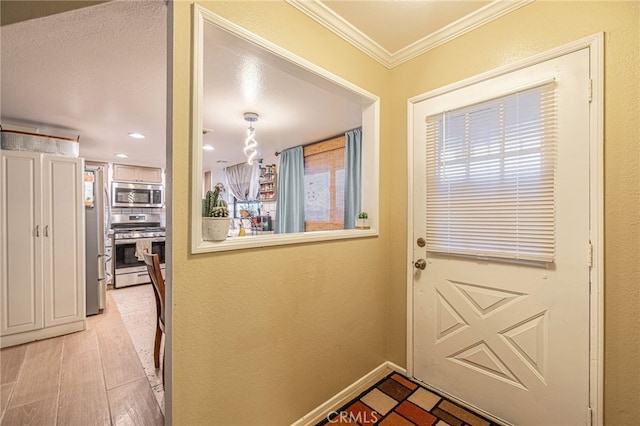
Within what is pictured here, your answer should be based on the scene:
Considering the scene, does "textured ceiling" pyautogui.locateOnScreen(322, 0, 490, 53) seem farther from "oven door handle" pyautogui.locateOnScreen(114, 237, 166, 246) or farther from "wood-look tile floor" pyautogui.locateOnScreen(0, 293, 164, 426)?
"oven door handle" pyautogui.locateOnScreen(114, 237, 166, 246)

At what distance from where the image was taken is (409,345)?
1.96 m

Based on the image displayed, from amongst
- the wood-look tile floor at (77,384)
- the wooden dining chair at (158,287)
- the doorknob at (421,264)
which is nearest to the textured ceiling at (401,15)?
the doorknob at (421,264)

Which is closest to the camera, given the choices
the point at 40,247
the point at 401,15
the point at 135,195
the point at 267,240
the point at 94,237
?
the point at 267,240

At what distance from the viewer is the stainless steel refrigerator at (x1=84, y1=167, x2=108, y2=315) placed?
10.6ft

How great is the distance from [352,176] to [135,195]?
4.39 m

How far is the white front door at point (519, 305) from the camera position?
132 centimetres

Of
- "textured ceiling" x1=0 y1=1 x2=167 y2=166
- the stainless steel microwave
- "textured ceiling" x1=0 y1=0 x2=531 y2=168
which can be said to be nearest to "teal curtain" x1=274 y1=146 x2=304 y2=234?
"textured ceiling" x1=0 y1=0 x2=531 y2=168

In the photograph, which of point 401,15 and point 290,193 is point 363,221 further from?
point 290,193

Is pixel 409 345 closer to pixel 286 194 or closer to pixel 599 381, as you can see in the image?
pixel 599 381

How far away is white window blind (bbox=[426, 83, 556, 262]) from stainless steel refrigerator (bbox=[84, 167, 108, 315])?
3.84 meters

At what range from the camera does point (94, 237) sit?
3.27 meters

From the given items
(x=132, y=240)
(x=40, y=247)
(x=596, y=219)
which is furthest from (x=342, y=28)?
(x=132, y=240)

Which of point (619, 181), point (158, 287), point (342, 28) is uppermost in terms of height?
point (342, 28)

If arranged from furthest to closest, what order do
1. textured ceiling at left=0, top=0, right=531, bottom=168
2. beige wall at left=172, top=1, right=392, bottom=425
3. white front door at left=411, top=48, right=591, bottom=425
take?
textured ceiling at left=0, top=0, right=531, bottom=168 < white front door at left=411, top=48, right=591, bottom=425 < beige wall at left=172, top=1, right=392, bottom=425
